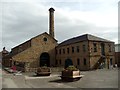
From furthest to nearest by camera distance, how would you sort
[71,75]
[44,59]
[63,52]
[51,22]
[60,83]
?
[51,22] → [44,59] → [63,52] → [71,75] → [60,83]

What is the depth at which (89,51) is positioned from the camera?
133ft

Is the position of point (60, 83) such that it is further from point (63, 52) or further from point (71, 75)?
point (63, 52)

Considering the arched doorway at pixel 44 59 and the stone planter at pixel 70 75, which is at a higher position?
the arched doorway at pixel 44 59

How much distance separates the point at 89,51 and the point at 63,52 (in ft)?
35.8

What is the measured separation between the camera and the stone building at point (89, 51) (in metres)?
40.6

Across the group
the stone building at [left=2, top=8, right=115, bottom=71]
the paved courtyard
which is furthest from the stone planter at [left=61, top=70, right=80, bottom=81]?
the stone building at [left=2, top=8, right=115, bottom=71]

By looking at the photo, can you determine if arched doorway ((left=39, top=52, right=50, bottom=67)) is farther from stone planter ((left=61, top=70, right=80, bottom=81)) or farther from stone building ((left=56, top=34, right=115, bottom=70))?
stone planter ((left=61, top=70, right=80, bottom=81))

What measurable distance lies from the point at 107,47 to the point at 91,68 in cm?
694

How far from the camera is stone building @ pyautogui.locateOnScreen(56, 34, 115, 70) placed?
133 ft

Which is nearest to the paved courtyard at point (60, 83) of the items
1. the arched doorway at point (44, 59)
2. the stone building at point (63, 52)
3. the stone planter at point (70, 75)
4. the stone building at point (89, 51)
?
the stone planter at point (70, 75)

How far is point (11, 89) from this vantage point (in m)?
15.3

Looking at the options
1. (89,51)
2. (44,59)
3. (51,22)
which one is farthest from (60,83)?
(51,22)

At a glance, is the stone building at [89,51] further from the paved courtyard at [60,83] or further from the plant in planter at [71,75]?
the plant in planter at [71,75]

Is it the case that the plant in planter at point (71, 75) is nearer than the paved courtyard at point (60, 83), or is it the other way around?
the paved courtyard at point (60, 83)
